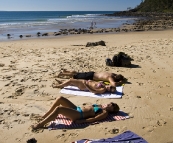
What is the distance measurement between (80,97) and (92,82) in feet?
2.04

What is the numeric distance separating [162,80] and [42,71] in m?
4.02

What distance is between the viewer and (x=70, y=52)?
11.5 metres

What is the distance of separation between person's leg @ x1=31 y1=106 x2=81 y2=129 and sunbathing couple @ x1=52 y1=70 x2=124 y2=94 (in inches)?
63.4

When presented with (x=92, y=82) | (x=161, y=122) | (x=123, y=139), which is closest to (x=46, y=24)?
(x=92, y=82)

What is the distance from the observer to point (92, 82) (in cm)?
633

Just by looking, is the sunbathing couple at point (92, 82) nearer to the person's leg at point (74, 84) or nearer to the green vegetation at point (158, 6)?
the person's leg at point (74, 84)

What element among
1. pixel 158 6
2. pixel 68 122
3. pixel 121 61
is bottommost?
pixel 68 122

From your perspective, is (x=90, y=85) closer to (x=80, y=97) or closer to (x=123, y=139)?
(x=80, y=97)

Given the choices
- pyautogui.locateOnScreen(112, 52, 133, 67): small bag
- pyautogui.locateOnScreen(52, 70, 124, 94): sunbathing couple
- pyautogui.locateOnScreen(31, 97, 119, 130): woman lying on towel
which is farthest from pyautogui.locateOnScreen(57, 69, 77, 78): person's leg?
pyautogui.locateOnScreen(31, 97, 119, 130): woman lying on towel

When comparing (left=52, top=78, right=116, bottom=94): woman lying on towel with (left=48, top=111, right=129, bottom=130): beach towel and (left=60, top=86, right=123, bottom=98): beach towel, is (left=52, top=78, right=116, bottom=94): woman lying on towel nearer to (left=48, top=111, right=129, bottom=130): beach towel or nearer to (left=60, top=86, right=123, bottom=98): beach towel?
(left=60, top=86, right=123, bottom=98): beach towel

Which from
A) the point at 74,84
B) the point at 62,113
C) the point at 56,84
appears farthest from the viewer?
the point at 56,84

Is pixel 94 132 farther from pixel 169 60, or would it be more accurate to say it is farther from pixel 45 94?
pixel 169 60

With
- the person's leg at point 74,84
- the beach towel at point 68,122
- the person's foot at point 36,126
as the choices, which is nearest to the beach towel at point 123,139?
the beach towel at point 68,122

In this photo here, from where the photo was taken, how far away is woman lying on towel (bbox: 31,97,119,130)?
14.3 ft
